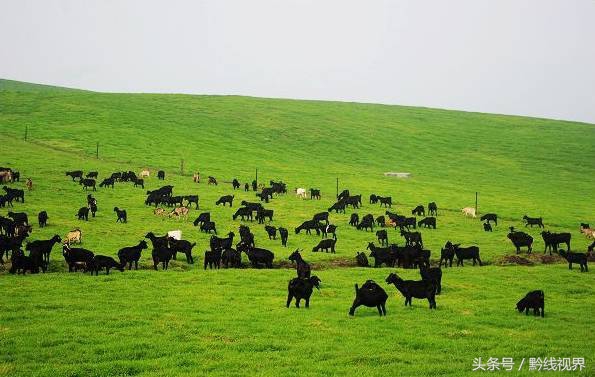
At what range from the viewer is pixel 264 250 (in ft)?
93.3

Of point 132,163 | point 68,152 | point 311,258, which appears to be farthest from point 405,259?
point 68,152

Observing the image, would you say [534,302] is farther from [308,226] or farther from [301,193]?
[301,193]

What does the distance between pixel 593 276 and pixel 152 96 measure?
101m

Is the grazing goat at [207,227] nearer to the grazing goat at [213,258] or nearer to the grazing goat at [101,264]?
the grazing goat at [213,258]

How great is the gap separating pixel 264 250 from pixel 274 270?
1.85 meters

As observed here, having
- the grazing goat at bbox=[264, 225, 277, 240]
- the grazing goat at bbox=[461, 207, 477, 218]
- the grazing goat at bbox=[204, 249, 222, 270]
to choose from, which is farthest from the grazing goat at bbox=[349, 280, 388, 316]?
the grazing goat at bbox=[461, 207, 477, 218]

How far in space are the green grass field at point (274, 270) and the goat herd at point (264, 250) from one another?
67 cm

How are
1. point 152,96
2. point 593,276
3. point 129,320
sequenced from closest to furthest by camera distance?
point 129,320 → point 593,276 → point 152,96

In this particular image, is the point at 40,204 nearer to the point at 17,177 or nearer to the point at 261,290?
the point at 17,177

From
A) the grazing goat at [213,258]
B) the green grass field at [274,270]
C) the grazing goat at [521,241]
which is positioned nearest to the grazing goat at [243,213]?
the green grass field at [274,270]

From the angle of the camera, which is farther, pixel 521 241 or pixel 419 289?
pixel 521 241

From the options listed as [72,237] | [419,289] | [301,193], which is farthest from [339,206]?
[419,289]

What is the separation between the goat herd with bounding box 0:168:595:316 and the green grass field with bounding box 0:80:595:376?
26.6 inches

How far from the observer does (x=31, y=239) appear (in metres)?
30.1
